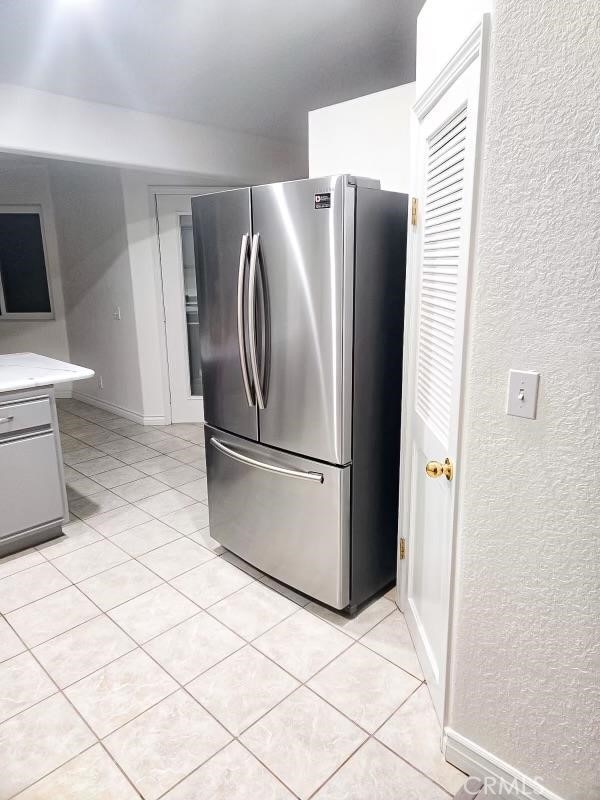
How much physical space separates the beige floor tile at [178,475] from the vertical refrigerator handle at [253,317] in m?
1.71

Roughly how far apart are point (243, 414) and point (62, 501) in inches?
50.3

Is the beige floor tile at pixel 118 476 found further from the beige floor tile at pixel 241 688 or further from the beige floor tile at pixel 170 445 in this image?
the beige floor tile at pixel 241 688

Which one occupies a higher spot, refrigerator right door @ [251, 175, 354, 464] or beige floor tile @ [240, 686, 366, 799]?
refrigerator right door @ [251, 175, 354, 464]

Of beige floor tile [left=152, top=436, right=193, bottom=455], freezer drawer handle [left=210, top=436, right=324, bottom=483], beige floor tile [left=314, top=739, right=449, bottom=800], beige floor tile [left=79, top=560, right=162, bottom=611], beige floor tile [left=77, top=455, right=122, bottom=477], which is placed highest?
freezer drawer handle [left=210, top=436, right=324, bottom=483]

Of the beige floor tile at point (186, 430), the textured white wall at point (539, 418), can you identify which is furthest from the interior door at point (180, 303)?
the textured white wall at point (539, 418)

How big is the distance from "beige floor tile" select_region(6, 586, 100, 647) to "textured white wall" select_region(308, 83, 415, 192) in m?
2.36

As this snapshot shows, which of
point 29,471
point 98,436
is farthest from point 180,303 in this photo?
point 29,471

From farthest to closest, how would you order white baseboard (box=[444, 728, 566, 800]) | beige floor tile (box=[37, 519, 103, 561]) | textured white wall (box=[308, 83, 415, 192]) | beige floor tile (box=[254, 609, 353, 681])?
1. beige floor tile (box=[37, 519, 103, 561])
2. textured white wall (box=[308, 83, 415, 192])
3. beige floor tile (box=[254, 609, 353, 681])
4. white baseboard (box=[444, 728, 566, 800])

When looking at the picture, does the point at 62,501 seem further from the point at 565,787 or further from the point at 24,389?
the point at 565,787

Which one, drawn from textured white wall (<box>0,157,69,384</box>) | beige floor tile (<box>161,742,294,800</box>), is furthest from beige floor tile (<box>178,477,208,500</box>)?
textured white wall (<box>0,157,69,384</box>)

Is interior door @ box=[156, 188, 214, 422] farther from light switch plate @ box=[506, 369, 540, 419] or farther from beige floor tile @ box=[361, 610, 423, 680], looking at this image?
light switch plate @ box=[506, 369, 540, 419]

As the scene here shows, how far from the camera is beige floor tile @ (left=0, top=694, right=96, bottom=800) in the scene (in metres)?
1.61

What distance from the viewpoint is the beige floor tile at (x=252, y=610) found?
2.24 m

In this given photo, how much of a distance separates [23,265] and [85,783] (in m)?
5.36
